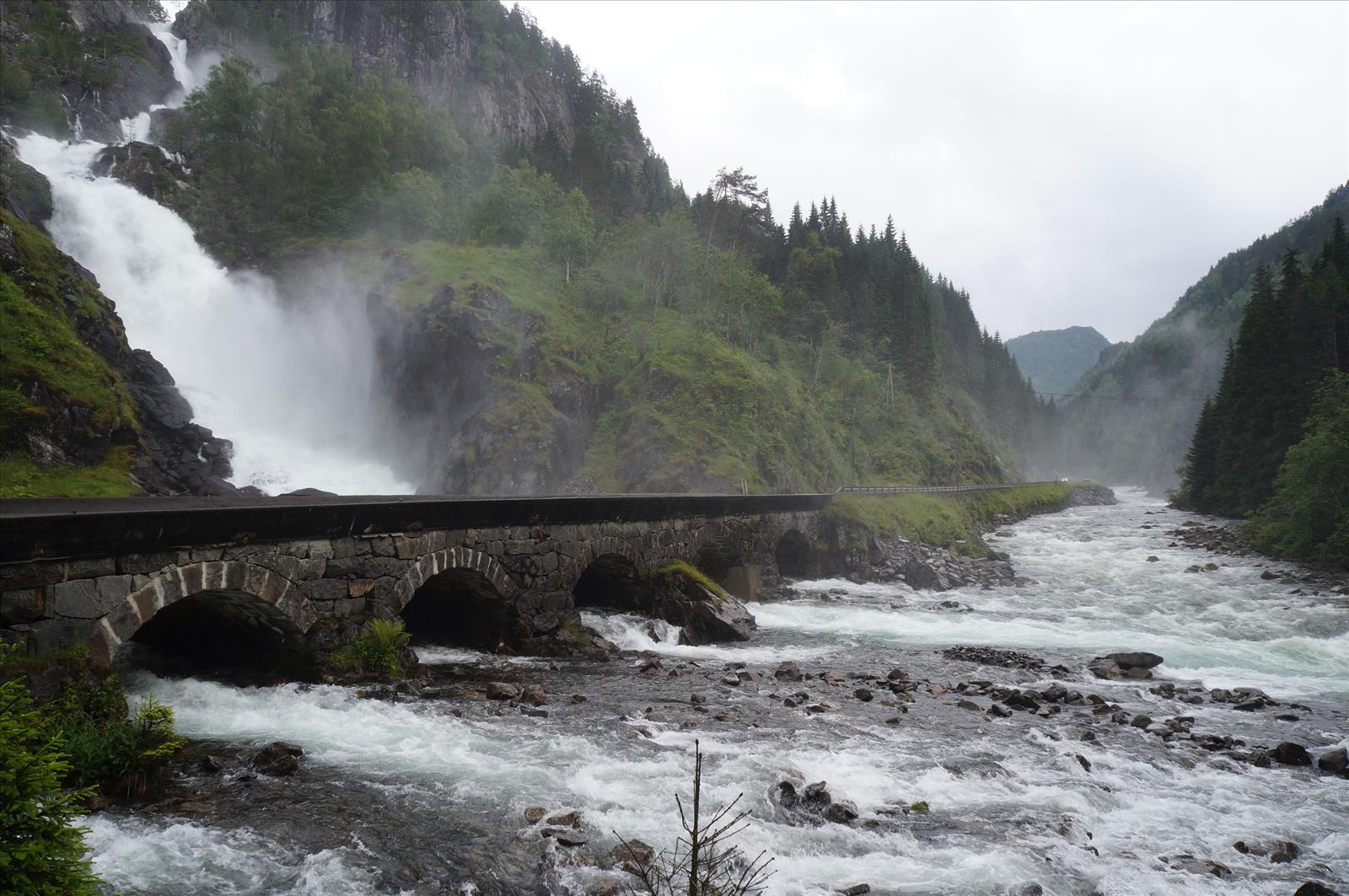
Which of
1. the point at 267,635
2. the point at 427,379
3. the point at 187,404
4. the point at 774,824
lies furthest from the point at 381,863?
the point at 427,379

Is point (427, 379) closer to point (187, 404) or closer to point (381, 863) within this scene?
point (187, 404)

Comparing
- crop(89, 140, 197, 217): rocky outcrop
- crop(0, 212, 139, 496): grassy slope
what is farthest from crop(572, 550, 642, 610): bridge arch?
crop(89, 140, 197, 217): rocky outcrop

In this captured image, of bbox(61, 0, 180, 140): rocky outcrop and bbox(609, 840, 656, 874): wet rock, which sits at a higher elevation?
bbox(61, 0, 180, 140): rocky outcrop

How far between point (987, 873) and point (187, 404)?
43.9 metres

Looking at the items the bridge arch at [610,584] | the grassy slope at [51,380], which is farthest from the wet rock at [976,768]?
the grassy slope at [51,380]

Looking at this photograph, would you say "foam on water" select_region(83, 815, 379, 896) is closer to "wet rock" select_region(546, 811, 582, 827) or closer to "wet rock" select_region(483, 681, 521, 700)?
"wet rock" select_region(546, 811, 582, 827)

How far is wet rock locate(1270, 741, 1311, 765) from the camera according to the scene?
1102 cm

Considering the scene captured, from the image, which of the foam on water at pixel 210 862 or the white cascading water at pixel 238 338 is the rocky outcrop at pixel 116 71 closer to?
the white cascading water at pixel 238 338

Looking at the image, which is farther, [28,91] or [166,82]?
[166,82]

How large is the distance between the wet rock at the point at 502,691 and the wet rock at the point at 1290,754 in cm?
1162

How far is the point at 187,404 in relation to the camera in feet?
130

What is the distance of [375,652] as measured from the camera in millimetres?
12453

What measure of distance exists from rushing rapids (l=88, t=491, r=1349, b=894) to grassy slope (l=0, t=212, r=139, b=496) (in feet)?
68.6

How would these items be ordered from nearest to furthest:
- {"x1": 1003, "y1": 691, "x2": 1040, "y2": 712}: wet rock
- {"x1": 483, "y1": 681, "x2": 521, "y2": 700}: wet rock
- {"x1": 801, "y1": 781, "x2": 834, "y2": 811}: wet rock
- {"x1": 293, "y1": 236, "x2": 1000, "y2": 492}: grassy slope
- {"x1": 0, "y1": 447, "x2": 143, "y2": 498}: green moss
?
{"x1": 801, "y1": 781, "x2": 834, "y2": 811}: wet rock → {"x1": 483, "y1": 681, "x2": 521, "y2": 700}: wet rock → {"x1": 1003, "y1": 691, "x2": 1040, "y2": 712}: wet rock → {"x1": 0, "y1": 447, "x2": 143, "y2": 498}: green moss → {"x1": 293, "y1": 236, "x2": 1000, "y2": 492}: grassy slope
